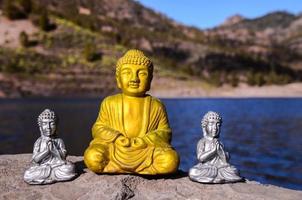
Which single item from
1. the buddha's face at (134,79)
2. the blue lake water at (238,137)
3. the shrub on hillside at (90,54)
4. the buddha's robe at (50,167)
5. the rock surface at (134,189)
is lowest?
the blue lake water at (238,137)

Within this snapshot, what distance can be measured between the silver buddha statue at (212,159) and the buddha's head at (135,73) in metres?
1.12

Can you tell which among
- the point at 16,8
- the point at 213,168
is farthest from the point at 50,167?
the point at 16,8

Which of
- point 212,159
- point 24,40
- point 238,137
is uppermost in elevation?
point 24,40

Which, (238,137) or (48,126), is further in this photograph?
(238,137)

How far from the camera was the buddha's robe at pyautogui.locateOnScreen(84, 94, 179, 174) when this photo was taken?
7.14 meters

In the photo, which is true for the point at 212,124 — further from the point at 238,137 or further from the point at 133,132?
the point at 238,137

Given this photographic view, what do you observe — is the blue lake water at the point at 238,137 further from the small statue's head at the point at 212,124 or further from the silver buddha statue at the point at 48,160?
the silver buddha statue at the point at 48,160

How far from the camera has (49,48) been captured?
4784cm

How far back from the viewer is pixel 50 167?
23.5 ft

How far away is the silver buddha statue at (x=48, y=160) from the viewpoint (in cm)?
710

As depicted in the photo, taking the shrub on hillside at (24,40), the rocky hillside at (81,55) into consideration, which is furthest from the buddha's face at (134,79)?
the shrub on hillside at (24,40)

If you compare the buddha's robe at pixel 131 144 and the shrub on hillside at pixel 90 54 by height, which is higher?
the shrub on hillside at pixel 90 54

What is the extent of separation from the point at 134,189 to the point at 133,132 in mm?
919

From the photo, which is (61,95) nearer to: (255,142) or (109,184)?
(255,142)
